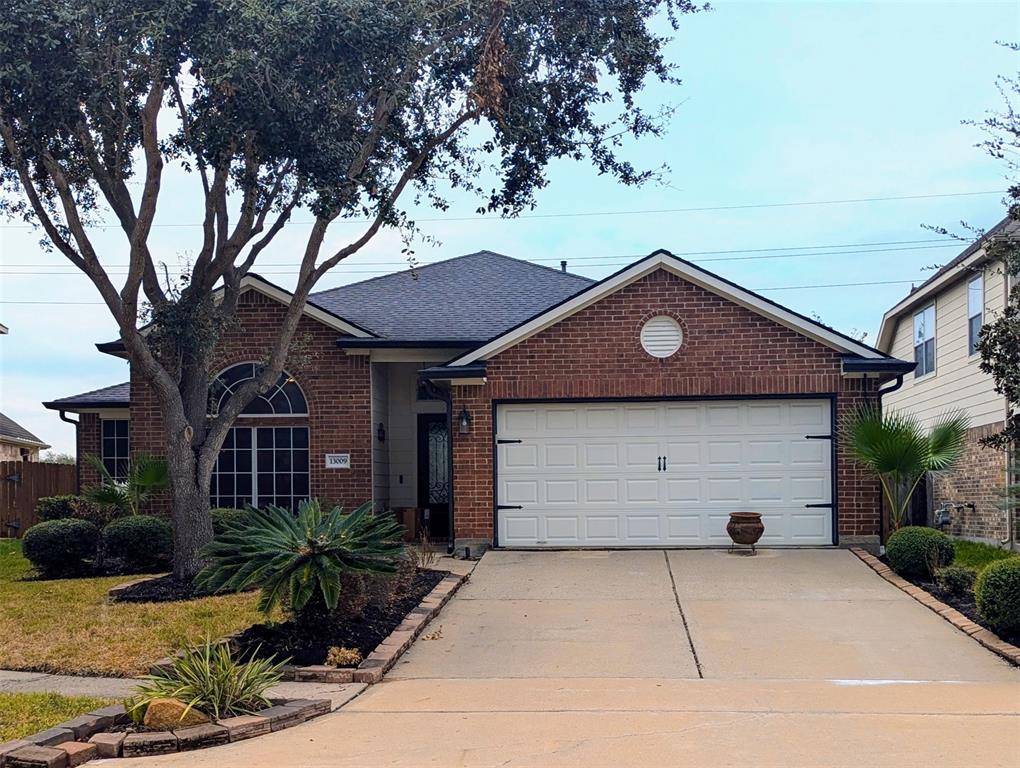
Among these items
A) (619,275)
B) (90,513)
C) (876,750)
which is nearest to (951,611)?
(876,750)

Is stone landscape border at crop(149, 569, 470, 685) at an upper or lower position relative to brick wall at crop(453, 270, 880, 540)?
lower

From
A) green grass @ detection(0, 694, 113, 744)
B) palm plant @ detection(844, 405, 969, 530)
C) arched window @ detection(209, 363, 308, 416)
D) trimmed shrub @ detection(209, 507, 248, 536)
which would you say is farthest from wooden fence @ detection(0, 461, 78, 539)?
palm plant @ detection(844, 405, 969, 530)

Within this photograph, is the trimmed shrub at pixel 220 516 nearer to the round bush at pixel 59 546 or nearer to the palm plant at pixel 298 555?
the round bush at pixel 59 546

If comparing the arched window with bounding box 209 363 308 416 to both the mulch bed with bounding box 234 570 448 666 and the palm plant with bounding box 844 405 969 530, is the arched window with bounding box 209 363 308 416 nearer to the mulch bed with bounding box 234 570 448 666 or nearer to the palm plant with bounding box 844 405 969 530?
the mulch bed with bounding box 234 570 448 666

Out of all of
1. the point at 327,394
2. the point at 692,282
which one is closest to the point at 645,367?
the point at 692,282

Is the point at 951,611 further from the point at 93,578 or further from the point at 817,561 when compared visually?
the point at 93,578

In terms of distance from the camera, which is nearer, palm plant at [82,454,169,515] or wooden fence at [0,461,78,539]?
palm plant at [82,454,169,515]

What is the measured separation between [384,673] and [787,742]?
3.66m

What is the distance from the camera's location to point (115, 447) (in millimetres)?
20781

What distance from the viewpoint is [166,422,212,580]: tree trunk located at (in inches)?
533

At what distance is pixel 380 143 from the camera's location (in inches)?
576

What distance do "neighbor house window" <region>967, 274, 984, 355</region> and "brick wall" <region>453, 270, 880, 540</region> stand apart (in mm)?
3721

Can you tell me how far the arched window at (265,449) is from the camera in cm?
1770

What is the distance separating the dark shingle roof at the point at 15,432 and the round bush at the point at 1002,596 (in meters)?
31.7
